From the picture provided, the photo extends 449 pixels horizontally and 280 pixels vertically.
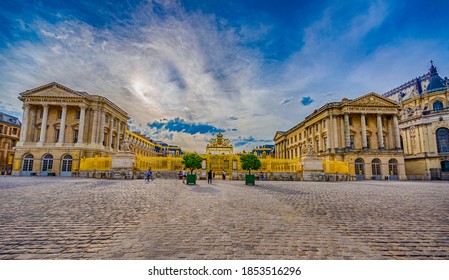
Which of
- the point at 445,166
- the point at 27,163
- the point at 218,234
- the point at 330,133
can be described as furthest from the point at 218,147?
the point at 445,166

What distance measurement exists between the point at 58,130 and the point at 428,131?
64.1 m

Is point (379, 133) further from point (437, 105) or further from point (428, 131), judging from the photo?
point (437, 105)

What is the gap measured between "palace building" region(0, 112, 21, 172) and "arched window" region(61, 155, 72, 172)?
21.7m

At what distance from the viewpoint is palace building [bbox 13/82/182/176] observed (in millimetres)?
33688

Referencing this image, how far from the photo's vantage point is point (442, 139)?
3844 centimetres

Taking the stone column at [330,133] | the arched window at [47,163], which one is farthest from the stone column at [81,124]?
the stone column at [330,133]

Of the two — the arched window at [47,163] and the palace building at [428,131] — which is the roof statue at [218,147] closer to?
the arched window at [47,163]

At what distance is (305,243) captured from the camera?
3.64 m

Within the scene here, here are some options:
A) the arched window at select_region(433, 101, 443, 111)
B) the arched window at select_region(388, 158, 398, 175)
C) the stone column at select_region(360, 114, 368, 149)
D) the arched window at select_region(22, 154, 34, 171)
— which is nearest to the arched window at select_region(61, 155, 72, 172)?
the arched window at select_region(22, 154, 34, 171)

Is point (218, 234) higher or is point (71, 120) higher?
point (71, 120)

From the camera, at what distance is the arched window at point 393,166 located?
35375 mm

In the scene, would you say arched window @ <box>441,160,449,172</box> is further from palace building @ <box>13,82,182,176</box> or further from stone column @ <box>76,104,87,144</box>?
stone column @ <box>76,104,87,144</box>

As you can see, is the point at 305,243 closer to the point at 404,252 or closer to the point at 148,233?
the point at 404,252

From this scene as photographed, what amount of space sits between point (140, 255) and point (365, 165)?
130 ft
